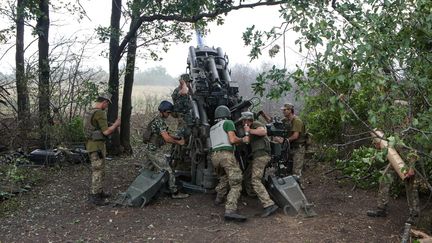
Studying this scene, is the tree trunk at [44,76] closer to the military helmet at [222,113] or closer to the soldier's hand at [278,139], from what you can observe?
the military helmet at [222,113]

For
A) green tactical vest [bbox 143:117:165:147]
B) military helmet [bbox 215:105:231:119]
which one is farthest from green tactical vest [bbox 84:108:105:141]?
military helmet [bbox 215:105:231:119]

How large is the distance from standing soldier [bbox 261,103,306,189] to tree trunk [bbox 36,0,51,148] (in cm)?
517

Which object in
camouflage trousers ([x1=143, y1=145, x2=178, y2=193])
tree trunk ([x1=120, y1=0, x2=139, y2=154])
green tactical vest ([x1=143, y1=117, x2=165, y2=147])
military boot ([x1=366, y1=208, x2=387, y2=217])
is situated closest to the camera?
military boot ([x1=366, y1=208, x2=387, y2=217])

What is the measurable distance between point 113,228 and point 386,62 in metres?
4.80

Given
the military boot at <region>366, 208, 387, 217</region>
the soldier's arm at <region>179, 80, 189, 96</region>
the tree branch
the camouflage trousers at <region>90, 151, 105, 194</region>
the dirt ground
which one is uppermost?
the tree branch

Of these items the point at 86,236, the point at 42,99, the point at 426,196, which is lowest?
the point at 86,236

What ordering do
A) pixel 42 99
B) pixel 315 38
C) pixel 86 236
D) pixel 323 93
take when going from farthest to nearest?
pixel 42 99 → pixel 323 93 → pixel 86 236 → pixel 315 38

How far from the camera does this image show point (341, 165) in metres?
10.6

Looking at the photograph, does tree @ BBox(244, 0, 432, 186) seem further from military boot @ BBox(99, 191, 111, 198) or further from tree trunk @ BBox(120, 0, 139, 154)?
tree trunk @ BBox(120, 0, 139, 154)

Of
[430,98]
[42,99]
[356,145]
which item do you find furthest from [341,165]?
[42,99]

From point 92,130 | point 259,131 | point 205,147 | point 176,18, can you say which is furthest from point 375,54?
point 176,18

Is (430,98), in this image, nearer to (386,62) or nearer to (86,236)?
(386,62)

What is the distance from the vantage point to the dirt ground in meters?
7.01

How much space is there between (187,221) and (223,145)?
54.4 inches
